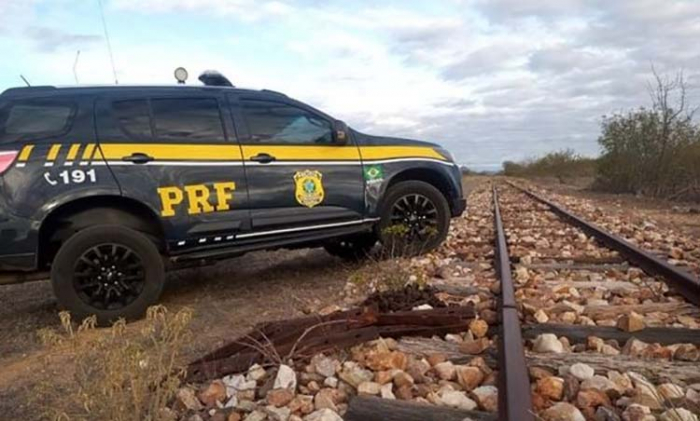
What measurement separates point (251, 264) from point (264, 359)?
424 cm

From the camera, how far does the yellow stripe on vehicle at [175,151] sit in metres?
4.86

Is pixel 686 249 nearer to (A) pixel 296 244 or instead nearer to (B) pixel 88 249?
(A) pixel 296 244

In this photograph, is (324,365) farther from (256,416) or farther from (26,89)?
(26,89)

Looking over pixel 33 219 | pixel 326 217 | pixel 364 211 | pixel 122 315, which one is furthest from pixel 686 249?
pixel 33 219

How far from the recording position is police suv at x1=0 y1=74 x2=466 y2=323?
15.1 feet

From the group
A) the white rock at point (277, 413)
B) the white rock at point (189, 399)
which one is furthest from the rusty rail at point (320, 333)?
the white rock at point (277, 413)

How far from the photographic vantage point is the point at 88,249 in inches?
183

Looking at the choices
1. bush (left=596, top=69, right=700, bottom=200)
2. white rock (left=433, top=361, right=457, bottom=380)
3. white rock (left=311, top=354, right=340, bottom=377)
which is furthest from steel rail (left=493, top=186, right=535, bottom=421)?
bush (left=596, top=69, right=700, bottom=200)

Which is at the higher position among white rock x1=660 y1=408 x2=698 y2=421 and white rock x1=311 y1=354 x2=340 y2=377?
white rock x1=311 y1=354 x2=340 y2=377

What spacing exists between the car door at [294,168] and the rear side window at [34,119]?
1.47 metres

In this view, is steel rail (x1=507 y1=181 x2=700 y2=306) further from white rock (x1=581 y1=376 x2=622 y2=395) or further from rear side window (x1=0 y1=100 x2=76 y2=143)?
rear side window (x1=0 y1=100 x2=76 y2=143)

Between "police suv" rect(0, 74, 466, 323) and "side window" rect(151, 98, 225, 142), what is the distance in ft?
0.03

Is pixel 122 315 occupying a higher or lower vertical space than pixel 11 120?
lower

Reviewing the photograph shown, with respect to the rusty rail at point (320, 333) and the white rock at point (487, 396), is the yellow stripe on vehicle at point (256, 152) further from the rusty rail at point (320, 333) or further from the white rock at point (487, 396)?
the white rock at point (487, 396)
